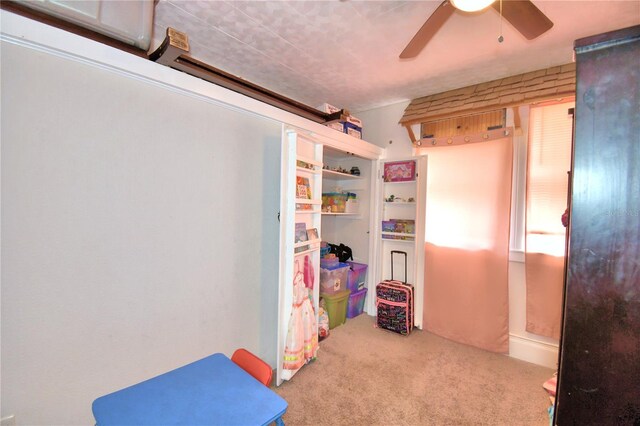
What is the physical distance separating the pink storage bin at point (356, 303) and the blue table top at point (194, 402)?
2.37 m

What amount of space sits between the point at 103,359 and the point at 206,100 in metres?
1.68

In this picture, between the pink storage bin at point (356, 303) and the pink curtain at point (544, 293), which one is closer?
the pink curtain at point (544, 293)

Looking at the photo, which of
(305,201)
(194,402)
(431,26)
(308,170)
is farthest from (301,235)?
(431,26)

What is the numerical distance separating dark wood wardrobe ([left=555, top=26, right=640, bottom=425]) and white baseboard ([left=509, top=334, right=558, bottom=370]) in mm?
2256

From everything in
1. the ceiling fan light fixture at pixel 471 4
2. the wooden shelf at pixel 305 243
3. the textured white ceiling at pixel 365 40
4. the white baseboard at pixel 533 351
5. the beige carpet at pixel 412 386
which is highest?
the textured white ceiling at pixel 365 40

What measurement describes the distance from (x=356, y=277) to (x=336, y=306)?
0.48 m

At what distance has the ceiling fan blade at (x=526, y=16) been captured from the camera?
55.3 inches

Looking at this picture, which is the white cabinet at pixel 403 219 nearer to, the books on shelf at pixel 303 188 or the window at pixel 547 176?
the window at pixel 547 176

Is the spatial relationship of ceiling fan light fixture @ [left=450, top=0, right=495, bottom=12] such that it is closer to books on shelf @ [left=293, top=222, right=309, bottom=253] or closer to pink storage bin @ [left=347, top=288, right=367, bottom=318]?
books on shelf @ [left=293, top=222, right=309, bottom=253]

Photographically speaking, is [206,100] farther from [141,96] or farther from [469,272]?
[469,272]

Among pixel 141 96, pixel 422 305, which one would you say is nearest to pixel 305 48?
pixel 141 96

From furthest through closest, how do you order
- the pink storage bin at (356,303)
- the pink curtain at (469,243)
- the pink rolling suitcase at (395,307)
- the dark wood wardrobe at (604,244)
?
1. the pink storage bin at (356,303)
2. the pink rolling suitcase at (395,307)
3. the pink curtain at (469,243)
4. the dark wood wardrobe at (604,244)

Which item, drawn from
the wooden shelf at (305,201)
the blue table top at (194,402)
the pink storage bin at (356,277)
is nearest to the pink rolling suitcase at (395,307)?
the pink storage bin at (356,277)

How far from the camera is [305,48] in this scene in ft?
7.63
